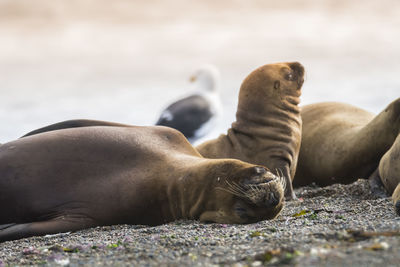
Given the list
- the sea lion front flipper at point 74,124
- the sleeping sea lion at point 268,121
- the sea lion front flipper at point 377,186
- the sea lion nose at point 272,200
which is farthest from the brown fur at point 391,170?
the sea lion front flipper at point 74,124

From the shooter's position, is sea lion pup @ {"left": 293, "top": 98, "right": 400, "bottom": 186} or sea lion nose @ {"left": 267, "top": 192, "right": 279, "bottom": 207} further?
sea lion pup @ {"left": 293, "top": 98, "right": 400, "bottom": 186}

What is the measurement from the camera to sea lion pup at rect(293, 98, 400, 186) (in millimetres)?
6816

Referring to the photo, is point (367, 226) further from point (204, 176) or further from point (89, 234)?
point (89, 234)

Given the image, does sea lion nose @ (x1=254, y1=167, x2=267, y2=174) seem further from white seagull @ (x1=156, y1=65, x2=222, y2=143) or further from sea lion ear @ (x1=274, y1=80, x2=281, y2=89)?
white seagull @ (x1=156, y1=65, x2=222, y2=143)

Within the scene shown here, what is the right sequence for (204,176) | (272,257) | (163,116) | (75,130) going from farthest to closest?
(163,116)
(75,130)
(204,176)
(272,257)

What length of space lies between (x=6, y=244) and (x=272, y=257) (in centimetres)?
223

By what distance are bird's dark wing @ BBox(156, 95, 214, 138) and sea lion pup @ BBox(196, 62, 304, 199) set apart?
5.55m

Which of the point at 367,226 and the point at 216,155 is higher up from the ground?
the point at 367,226

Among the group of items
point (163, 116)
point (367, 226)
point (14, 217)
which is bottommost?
point (163, 116)

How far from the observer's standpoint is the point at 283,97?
718cm

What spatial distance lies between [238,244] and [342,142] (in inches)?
168

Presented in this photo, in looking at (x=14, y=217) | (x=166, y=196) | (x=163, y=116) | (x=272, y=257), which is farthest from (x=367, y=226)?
(x=163, y=116)

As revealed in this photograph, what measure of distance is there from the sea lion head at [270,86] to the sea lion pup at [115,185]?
2.02 m

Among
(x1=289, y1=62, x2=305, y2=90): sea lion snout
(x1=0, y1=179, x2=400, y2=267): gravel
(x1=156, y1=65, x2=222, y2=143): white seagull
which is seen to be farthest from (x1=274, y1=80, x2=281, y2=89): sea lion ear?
(x1=156, y1=65, x2=222, y2=143): white seagull
